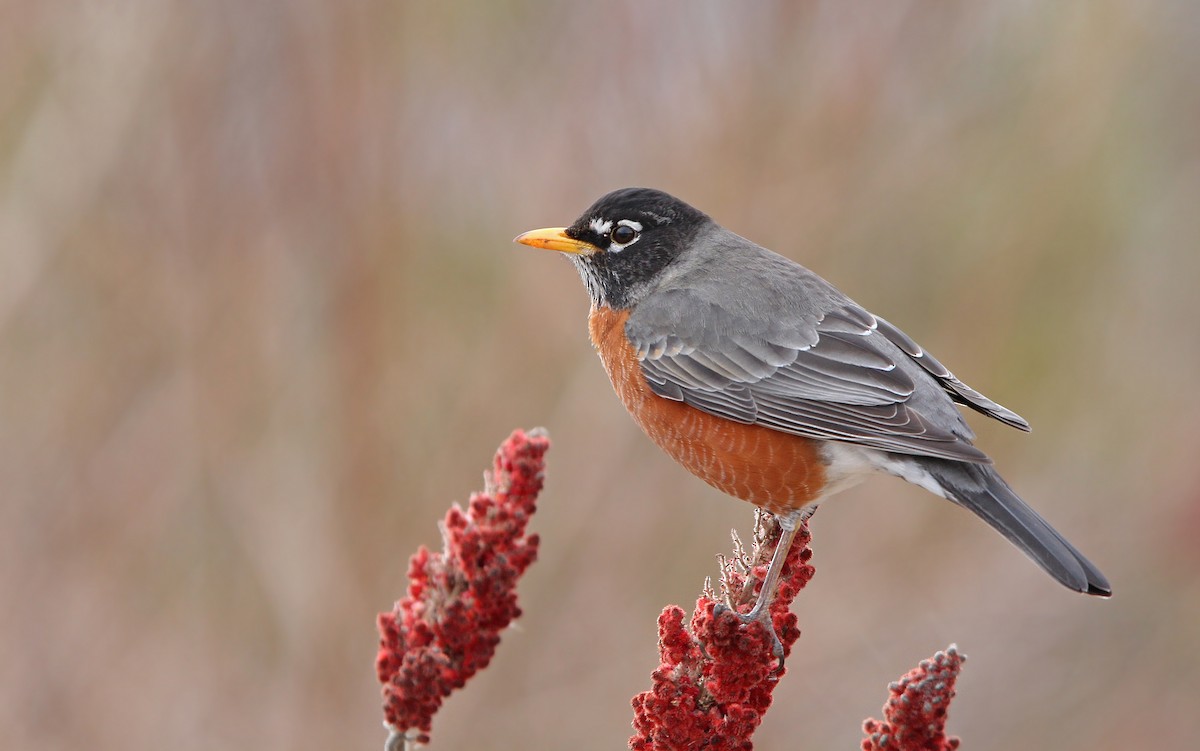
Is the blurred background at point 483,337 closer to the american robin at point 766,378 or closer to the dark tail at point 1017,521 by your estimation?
the american robin at point 766,378

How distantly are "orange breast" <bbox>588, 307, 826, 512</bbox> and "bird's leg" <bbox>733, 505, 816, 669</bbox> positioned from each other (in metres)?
0.15

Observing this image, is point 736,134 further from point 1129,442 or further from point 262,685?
point 262,685

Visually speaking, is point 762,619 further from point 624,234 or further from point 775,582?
point 624,234

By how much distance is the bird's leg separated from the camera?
2.59 meters

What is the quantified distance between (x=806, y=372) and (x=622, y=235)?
2.97 ft

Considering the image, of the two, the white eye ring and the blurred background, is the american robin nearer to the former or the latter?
the white eye ring

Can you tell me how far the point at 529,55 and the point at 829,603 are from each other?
114 inches

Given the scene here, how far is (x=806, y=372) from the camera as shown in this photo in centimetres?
370

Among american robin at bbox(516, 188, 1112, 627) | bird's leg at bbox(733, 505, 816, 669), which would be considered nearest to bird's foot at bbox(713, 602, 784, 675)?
bird's leg at bbox(733, 505, 816, 669)

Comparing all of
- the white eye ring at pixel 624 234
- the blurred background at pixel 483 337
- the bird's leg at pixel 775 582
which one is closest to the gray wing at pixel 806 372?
the white eye ring at pixel 624 234

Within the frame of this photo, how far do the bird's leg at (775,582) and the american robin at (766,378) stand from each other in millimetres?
16

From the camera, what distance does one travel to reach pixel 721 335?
3840mm

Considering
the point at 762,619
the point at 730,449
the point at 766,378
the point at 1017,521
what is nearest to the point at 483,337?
the point at 766,378

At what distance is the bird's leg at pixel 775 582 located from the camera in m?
2.59
